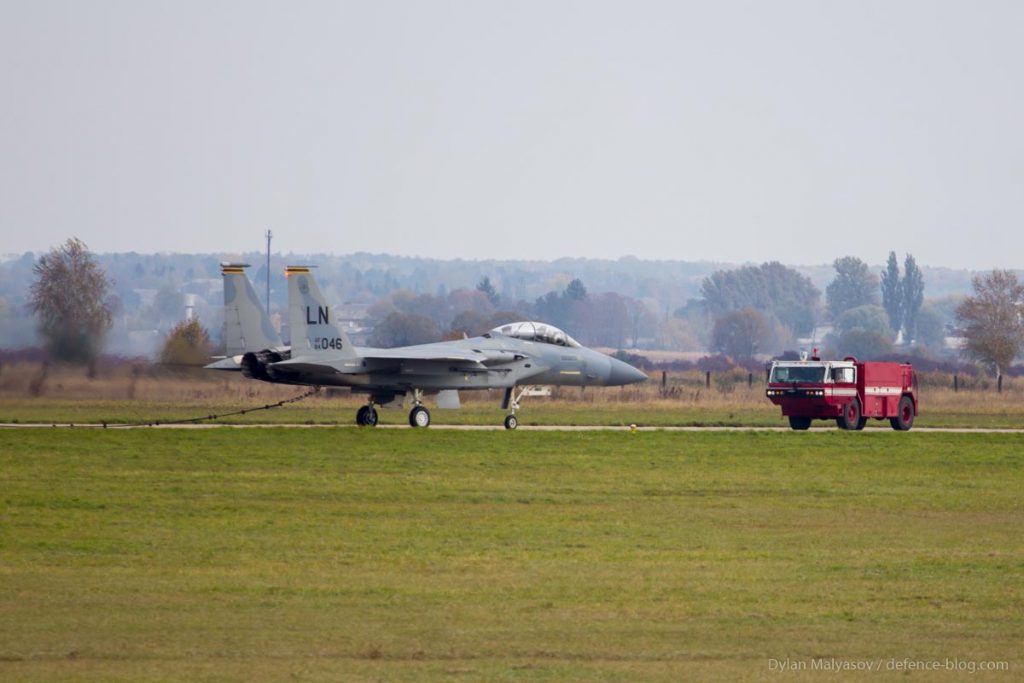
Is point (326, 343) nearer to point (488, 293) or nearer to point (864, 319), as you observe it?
point (488, 293)

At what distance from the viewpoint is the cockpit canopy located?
1683 inches

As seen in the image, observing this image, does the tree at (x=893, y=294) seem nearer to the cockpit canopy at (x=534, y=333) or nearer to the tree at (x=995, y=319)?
the tree at (x=995, y=319)

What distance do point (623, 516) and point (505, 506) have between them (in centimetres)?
190

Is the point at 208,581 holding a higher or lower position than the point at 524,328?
lower

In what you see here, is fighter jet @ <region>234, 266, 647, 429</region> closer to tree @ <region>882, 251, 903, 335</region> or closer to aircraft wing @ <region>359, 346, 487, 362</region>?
aircraft wing @ <region>359, 346, 487, 362</region>

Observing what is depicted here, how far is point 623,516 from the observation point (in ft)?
71.4

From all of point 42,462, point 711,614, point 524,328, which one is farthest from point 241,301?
point 711,614

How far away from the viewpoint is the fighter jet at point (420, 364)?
3794 centimetres

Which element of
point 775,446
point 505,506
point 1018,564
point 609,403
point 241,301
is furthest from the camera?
point 609,403

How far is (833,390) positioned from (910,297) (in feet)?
515

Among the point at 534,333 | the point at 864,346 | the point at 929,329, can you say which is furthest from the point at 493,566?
the point at 929,329

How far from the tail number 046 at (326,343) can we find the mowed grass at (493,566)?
283 inches

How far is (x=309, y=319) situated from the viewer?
38.0 metres

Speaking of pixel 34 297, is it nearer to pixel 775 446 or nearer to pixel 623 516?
pixel 775 446
